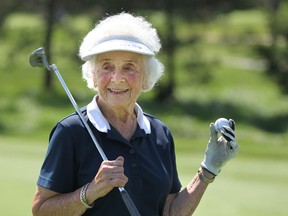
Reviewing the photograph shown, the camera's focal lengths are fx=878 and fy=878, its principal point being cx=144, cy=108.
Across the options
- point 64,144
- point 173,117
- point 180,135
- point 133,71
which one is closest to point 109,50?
point 133,71

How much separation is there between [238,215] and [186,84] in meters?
20.5

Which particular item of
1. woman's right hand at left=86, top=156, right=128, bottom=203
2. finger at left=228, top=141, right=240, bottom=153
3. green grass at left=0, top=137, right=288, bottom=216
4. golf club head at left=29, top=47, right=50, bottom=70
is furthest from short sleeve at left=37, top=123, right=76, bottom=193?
green grass at left=0, top=137, right=288, bottom=216

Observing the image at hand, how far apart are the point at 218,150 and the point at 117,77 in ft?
1.65

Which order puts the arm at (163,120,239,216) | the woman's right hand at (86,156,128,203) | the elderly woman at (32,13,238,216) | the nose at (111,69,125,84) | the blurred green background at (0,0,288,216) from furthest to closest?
the blurred green background at (0,0,288,216) → the arm at (163,120,239,216) → the nose at (111,69,125,84) → the elderly woman at (32,13,238,216) → the woman's right hand at (86,156,128,203)

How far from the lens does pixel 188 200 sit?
11.4 ft

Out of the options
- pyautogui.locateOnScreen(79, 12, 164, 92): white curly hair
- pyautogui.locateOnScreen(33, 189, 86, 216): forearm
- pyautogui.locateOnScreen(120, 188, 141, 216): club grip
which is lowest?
pyautogui.locateOnScreen(33, 189, 86, 216): forearm

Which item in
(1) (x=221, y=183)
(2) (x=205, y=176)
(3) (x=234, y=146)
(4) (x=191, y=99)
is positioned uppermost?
(4) (x=191, y=99)

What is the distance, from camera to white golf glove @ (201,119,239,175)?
Result: 335 cm

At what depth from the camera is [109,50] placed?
3.21m

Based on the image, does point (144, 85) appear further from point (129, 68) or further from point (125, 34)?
point (125, 34)

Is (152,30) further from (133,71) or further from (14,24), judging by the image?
(14,24)

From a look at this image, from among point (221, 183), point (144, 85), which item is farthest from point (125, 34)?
point (221, 183)

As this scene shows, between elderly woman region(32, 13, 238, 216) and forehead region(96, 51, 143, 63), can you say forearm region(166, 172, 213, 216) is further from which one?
forehead region(96, 51, 143, 63)

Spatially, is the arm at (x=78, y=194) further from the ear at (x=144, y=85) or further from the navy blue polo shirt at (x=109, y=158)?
the ear at (x=144, y=85)
